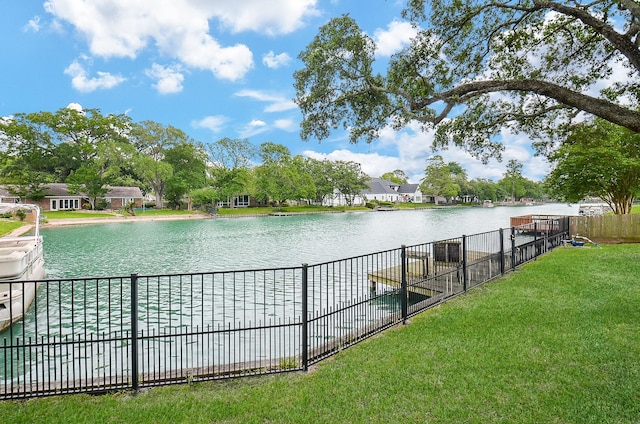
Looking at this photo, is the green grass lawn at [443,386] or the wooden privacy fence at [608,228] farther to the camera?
the wooden privacy fence at [608,228]

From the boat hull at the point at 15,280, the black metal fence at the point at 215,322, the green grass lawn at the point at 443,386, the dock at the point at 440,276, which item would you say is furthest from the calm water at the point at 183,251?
the green grass lawn at the point at 443,386

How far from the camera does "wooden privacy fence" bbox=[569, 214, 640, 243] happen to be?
1541 centimetres

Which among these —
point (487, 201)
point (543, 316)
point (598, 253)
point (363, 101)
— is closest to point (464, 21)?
point (363, 101)

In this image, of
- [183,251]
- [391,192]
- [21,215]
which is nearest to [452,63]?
[183,251]

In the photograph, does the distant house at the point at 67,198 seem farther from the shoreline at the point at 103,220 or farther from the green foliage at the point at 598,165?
the green foliage at the point at 598,165

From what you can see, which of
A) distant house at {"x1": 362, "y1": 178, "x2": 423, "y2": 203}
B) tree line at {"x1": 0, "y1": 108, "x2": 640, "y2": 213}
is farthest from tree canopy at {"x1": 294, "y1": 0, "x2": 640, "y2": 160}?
distant house at {"x1": 362, "y1": 178, "x2": 423, "y2": 203}

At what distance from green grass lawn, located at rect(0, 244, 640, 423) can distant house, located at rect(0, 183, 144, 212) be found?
1913 inches

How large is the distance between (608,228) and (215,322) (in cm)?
1706

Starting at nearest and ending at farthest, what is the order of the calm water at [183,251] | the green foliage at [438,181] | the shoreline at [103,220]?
the calm water at [183,251]
the shoreline at [103,220]
the green foliage at [438,181]

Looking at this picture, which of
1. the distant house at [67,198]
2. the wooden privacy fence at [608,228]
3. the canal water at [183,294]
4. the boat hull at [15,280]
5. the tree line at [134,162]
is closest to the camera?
the canal water at [183,294]

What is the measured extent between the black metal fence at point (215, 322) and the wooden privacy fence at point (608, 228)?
1829 millimetres

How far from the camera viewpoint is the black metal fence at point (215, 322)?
13.0ft

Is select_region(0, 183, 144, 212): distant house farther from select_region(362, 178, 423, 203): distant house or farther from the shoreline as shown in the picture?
select_region(362, 178, 423, 203): distant house

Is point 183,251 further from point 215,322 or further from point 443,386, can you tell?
point 443,386
